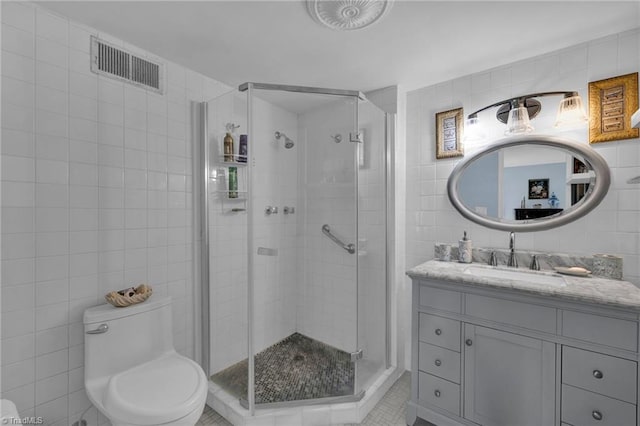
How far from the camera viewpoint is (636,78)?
1.56m

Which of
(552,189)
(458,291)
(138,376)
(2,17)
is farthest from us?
(552,189)

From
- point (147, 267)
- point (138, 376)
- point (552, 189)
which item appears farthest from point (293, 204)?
point (552, 189)

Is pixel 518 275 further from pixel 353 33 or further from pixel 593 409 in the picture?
pixel 353 33

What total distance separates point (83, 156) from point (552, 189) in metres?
2.80

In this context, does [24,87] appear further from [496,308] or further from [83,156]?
[496,308]

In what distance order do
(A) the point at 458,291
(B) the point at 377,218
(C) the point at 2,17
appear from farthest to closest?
(B) the point at 377,218
(A) the point at 458,291
(C) the point at 2,17

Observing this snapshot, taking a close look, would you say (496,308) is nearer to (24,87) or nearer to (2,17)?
(24,87)

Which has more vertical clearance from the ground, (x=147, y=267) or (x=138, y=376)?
(x=147, y=267)

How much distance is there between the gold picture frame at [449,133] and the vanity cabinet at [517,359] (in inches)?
40.4

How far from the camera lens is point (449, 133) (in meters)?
2.14

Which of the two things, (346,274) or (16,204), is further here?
(346,274)

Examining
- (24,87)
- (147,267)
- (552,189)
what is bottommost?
(147,267)

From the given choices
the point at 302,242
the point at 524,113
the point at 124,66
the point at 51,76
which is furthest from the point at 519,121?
the point at 51,76

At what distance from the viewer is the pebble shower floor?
1.82 meters
